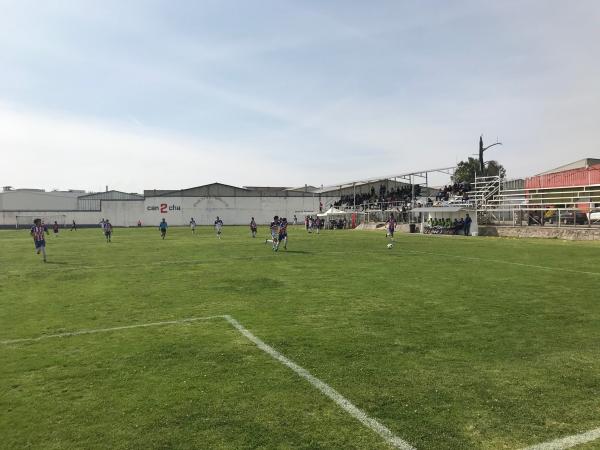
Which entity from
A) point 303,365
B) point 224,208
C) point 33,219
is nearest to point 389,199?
point 224,208

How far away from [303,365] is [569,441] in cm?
326

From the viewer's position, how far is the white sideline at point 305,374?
4352 millimetres

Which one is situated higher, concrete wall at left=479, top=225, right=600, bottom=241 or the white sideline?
concrete wall at left=479, top=225, right=600, bottom=241

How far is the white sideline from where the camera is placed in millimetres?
4352

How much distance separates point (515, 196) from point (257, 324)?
135 ft

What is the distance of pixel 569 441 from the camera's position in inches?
165

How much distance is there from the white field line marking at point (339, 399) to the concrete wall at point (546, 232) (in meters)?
30.8

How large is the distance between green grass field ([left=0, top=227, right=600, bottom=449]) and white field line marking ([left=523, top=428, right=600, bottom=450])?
9 centimetres

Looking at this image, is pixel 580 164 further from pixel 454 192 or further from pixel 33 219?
pixel 33 219

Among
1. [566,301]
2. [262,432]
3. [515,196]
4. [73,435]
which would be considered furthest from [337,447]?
[515,196]

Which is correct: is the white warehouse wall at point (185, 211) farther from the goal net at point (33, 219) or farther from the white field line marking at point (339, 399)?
the white field line marking at point (339, 399)

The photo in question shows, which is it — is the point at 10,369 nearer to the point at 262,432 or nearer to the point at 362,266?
the point at 262,432

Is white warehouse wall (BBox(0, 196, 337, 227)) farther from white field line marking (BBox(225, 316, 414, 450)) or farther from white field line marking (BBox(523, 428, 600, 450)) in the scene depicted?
white field line marking (BBox(523, 428, 600, 450))

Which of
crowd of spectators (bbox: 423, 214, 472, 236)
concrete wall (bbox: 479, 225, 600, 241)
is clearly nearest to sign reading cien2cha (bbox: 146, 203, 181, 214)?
crowd of spectators (bbox: 423, 214, 472, 236)
